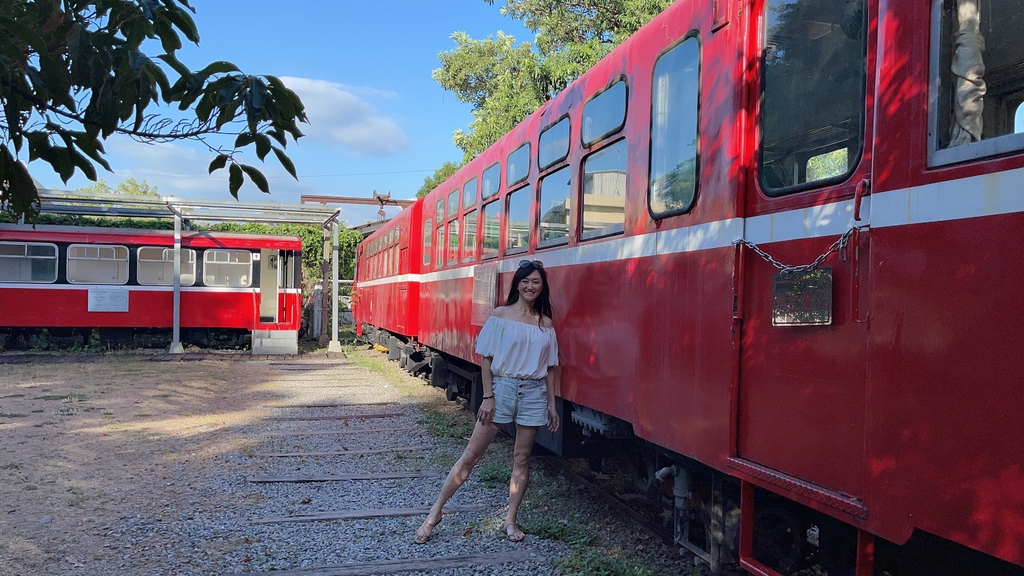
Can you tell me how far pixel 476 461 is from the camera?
14.8 ft

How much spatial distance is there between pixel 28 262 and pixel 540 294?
52.4 feet

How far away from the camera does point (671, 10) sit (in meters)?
3.84

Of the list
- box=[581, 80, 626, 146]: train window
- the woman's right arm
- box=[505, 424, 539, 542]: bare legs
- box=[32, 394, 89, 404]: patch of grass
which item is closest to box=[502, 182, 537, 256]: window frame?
box=[581, 80, 626, 146]: train window

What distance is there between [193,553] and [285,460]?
2.59 m

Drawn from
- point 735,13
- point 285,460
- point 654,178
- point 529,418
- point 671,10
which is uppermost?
point 671,10

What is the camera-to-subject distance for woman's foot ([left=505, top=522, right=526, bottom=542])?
4.57m

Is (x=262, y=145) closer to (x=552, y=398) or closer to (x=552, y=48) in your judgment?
(x=552, y=398)

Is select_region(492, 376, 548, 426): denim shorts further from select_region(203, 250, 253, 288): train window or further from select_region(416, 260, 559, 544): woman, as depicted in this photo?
select_region(203, 250, 253, 288): train window

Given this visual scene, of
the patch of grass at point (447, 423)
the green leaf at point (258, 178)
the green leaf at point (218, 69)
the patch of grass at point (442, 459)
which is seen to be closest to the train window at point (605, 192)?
the green leaf at point (258, 178)

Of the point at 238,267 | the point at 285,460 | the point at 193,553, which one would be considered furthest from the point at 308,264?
the point at 193,553

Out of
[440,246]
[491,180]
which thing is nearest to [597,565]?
[491,180]

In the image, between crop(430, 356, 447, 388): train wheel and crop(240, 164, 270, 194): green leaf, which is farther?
crop(430, 356, 447, 388): train wheel

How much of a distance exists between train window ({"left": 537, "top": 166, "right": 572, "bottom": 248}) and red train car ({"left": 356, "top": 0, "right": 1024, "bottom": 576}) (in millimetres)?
390

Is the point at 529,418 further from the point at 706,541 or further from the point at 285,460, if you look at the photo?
the point at 285,460
